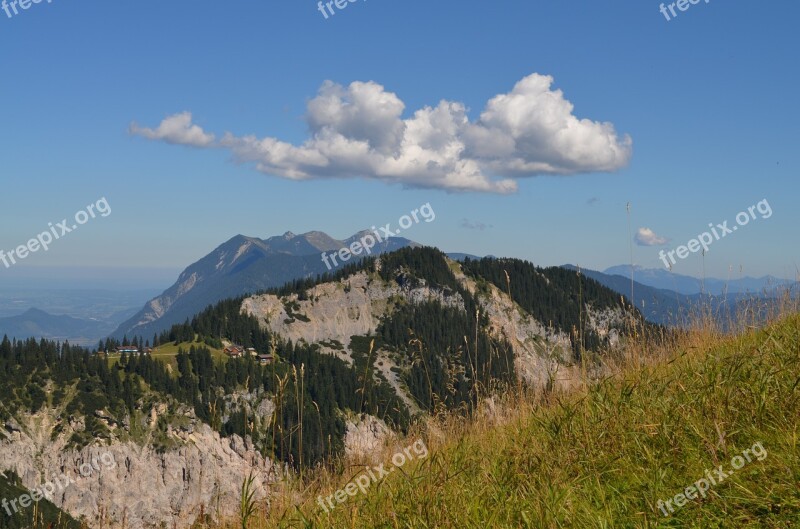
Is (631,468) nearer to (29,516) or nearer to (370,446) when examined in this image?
(370,446)

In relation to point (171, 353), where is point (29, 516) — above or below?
below

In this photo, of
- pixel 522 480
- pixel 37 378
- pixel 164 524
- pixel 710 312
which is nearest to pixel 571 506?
pixel 522 480

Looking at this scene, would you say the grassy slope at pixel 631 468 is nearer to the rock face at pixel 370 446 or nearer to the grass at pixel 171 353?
the rock face at pixel 370 446

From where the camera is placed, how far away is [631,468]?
4590 millimetres

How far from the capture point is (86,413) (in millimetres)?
150000

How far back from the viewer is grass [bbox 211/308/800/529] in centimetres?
383

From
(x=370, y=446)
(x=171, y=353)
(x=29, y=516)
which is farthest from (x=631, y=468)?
(x=171, y=353)

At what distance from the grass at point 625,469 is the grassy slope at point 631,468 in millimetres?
12

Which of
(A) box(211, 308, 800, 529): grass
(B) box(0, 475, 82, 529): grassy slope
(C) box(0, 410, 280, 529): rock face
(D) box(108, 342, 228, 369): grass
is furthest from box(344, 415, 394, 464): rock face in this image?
(D) box(108, 342, 228, 369): grass

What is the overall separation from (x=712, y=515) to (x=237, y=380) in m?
179

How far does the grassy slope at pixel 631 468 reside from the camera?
3.82 m

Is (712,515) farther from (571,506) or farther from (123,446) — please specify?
(123,446)

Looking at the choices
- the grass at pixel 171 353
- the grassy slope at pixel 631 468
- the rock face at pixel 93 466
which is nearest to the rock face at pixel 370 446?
the grassy slope at pixel 631 468

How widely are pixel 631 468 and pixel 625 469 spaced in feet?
0.16
